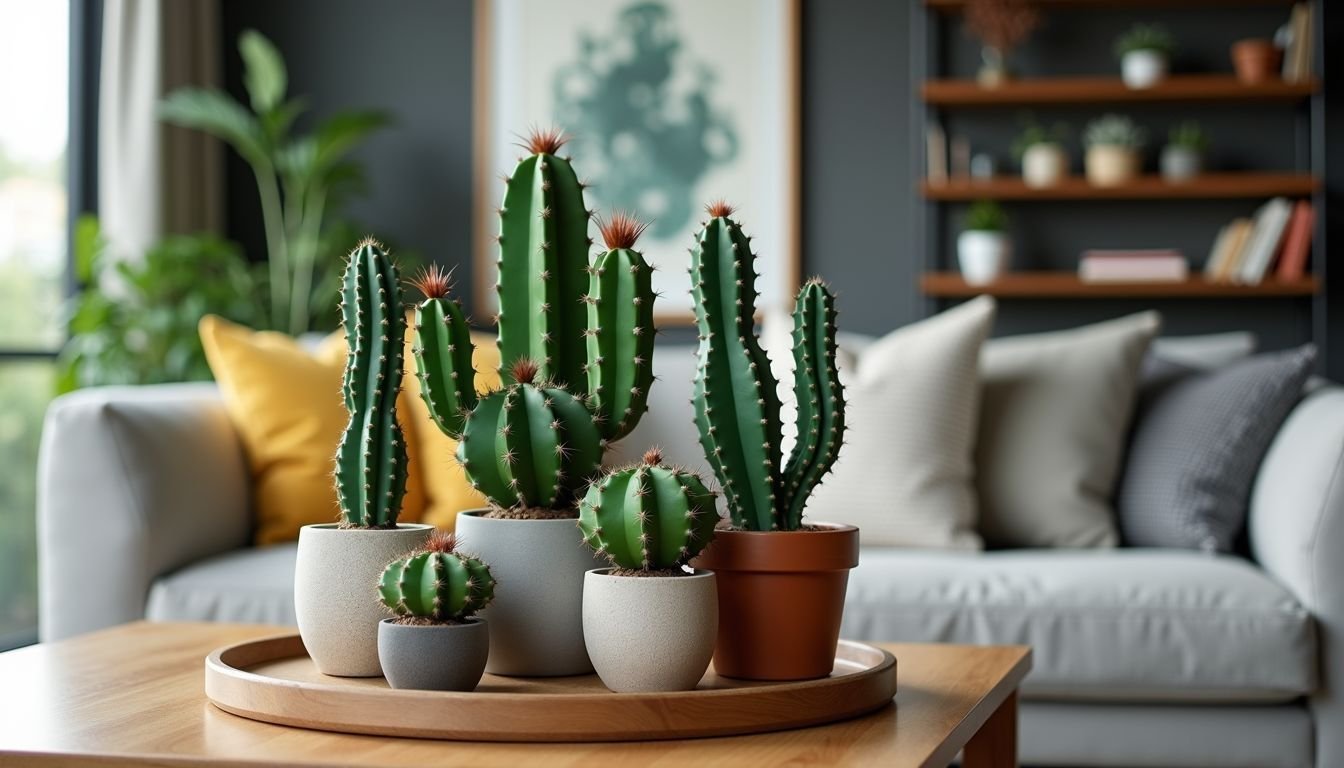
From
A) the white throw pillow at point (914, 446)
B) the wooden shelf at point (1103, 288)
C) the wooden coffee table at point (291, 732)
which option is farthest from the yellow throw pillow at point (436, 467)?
the wooden shelf at point (1103, 288)

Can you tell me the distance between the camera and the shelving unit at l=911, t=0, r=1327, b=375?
13.1 ft

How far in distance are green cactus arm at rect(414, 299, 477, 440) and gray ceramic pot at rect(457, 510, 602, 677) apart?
9 centimetres

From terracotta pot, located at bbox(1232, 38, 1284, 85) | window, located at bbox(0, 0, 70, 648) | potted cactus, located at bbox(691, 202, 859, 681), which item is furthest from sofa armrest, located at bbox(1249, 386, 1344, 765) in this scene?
window, located at bbox(0, 0, 70, 648)

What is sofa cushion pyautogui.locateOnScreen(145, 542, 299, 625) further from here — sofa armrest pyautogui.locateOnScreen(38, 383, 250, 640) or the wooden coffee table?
the wooden coffee table

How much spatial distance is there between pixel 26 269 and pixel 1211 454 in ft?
10.3

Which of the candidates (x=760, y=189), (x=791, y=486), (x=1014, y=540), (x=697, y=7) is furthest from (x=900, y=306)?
(x=791, y=486)

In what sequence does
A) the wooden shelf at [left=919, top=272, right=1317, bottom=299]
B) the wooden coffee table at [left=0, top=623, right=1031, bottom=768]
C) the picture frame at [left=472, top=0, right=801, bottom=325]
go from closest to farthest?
the wooden coffee table at [left=0, top=623, right=1031, bottom=768] → the wooden shelf at [left=919, top=272, right=1317, bottom=299] → the picture frame at [left=472, top=0, right=801, bottom=325]

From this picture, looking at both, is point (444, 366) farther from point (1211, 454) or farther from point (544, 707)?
point (1211, 454)

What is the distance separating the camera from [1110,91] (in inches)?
159

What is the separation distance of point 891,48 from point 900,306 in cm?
77

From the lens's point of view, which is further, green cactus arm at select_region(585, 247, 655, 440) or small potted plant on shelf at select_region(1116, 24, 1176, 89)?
small potted plant on shelf at select_region(1116, 24, 1176, 89)

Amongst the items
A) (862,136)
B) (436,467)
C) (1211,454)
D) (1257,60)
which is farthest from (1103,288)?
(436,467)

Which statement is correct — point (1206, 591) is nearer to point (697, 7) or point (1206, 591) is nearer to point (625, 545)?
point (625, 545)

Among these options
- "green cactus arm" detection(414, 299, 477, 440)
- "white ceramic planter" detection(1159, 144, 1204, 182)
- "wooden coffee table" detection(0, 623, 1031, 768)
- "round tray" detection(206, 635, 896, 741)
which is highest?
"white ceramic planter" detection(1159, 144, 1204, 182)
